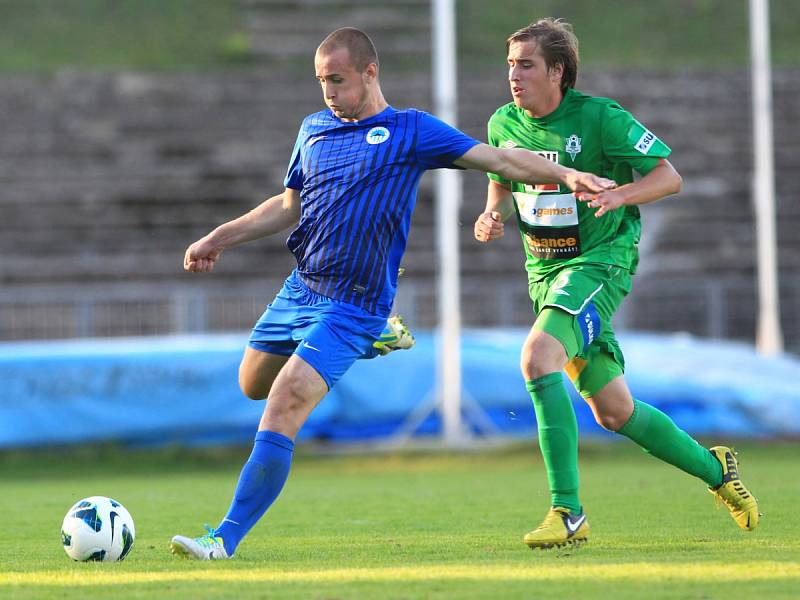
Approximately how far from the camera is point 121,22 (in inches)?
1259

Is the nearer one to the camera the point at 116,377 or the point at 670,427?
the point at 670,427

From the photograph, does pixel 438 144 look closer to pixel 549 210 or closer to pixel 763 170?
pixel 549 210

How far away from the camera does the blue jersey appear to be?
20.1 feet

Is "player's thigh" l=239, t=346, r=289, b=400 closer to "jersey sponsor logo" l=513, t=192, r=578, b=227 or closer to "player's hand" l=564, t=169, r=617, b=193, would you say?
"jersey sponsor logo" l=513, t=192, r=578, b=227

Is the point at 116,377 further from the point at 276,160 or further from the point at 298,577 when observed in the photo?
the point at 276,160

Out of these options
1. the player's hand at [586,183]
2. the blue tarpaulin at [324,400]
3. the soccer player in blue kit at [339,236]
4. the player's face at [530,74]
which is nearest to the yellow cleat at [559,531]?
the soccer player in blue kit at [339,236]

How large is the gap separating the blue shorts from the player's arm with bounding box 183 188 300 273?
33cm

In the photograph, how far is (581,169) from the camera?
670 centimetres

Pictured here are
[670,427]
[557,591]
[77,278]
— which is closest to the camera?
[557,591]

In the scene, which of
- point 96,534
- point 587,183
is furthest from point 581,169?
point 96,534

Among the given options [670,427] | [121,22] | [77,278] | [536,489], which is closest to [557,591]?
[670,427]

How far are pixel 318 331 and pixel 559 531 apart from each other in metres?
1.35

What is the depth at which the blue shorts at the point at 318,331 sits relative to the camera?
5988 mm

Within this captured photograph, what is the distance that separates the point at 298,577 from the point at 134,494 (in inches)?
208
